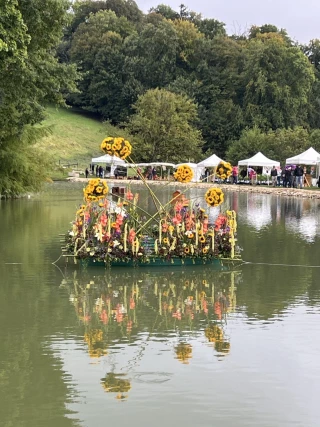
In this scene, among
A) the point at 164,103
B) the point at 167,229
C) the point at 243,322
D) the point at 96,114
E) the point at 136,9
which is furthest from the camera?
the point at 136,9

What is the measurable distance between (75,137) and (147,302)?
81.3 metres

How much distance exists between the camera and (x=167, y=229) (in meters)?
14.4

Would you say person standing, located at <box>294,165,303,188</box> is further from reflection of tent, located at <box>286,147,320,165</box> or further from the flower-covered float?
the flower-covered float

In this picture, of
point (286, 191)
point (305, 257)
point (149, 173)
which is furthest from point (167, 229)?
point (149, 173)

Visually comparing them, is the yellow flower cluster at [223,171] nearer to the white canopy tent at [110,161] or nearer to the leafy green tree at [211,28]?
the white canopy tent at [110,161]

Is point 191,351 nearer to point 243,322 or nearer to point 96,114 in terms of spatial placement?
point 243,322

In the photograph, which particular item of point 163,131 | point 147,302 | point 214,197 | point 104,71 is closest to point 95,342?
point 147,302

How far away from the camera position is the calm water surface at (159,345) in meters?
6.72

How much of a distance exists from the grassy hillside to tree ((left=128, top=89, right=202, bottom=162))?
3.58 m

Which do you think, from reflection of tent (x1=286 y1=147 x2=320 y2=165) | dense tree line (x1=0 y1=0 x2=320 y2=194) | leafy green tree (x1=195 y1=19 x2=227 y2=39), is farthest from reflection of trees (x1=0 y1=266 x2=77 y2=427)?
leafy green tree (x1=195 y1=19 x2=227 y2=39)

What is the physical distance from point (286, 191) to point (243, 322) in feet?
129

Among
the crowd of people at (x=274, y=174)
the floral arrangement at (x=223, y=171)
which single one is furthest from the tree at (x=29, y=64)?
the crowd of people at (x=274, y=174)

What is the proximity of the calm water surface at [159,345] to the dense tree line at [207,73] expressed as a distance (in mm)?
Answer: 68288

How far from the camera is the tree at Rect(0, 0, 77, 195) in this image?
56.1ft
